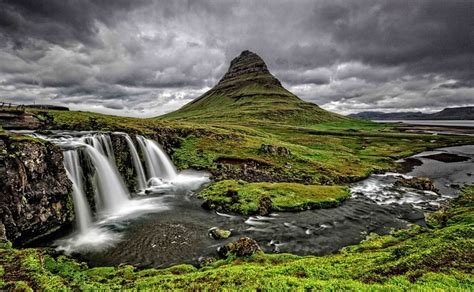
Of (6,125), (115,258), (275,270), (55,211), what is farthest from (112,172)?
(275,270)

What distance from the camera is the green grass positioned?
34844 millimetres

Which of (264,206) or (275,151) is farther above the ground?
(275,151)

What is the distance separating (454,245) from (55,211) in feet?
111

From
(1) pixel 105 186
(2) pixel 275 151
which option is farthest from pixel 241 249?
(2) pixel 275 151

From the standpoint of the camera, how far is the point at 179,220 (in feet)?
99.8

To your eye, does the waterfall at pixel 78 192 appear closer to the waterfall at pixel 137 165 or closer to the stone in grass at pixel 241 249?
the waterfall at pixel 137 165

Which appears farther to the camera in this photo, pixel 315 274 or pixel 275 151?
pixel 275 151

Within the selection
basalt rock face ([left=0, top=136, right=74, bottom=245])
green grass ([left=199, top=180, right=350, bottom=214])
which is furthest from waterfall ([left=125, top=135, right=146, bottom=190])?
basalt rock face ([left=0, top=136, right=74, bottom=245])

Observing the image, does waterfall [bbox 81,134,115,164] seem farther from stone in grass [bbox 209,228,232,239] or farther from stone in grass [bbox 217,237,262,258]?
stone in grass [bbox 217,237,262,258]

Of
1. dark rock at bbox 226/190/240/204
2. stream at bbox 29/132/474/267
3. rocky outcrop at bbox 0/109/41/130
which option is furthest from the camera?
rocky outcrop at bbox 0/109/41/130

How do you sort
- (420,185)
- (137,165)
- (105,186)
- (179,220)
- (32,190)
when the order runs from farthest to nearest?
(137,165), (420,185), (105,186), (179,220), (32,190)

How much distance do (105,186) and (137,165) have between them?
11.6 meters

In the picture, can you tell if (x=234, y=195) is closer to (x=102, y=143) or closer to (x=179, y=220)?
(x=179, y=220)

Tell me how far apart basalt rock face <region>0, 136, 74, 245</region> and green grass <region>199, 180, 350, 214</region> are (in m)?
17.7
